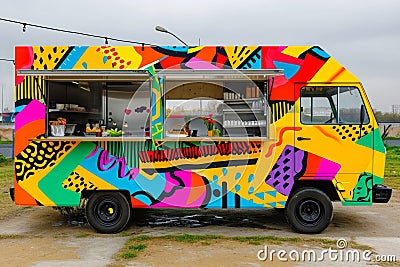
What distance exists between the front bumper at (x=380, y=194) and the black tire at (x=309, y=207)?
764mm

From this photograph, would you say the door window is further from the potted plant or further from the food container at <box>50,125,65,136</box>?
the food container at <box>50,125,65,136</box>

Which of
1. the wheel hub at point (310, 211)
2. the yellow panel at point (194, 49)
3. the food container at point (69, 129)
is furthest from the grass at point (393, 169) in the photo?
the food container at point (69, 129)

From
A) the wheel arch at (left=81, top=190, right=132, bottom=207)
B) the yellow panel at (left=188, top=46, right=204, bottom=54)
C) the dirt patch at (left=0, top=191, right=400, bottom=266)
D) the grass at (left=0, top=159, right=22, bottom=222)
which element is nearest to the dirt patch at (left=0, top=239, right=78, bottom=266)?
the dirt patch at (left=0, top=191, right=400, bottom=266)

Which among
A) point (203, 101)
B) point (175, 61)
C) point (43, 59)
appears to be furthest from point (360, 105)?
point (43, 59)

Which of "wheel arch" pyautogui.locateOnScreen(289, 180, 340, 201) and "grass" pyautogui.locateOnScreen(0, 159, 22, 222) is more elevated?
"wheel arch" pyautogui.locateOnScreen(289, 180, 340, 201)

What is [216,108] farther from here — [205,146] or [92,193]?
[92,193]

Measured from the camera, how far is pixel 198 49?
7.70 meters

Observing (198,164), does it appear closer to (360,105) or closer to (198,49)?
(198,49)

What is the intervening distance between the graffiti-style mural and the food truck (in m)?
0.02

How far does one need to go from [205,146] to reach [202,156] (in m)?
0.18

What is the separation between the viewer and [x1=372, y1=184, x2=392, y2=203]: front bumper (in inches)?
296

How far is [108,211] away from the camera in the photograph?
7746mm

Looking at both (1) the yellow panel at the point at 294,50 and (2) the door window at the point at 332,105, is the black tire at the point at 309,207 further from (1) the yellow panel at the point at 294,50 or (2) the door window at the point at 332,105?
(1) the yellow panel at the point at 294,50

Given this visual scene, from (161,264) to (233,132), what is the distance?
274cm
